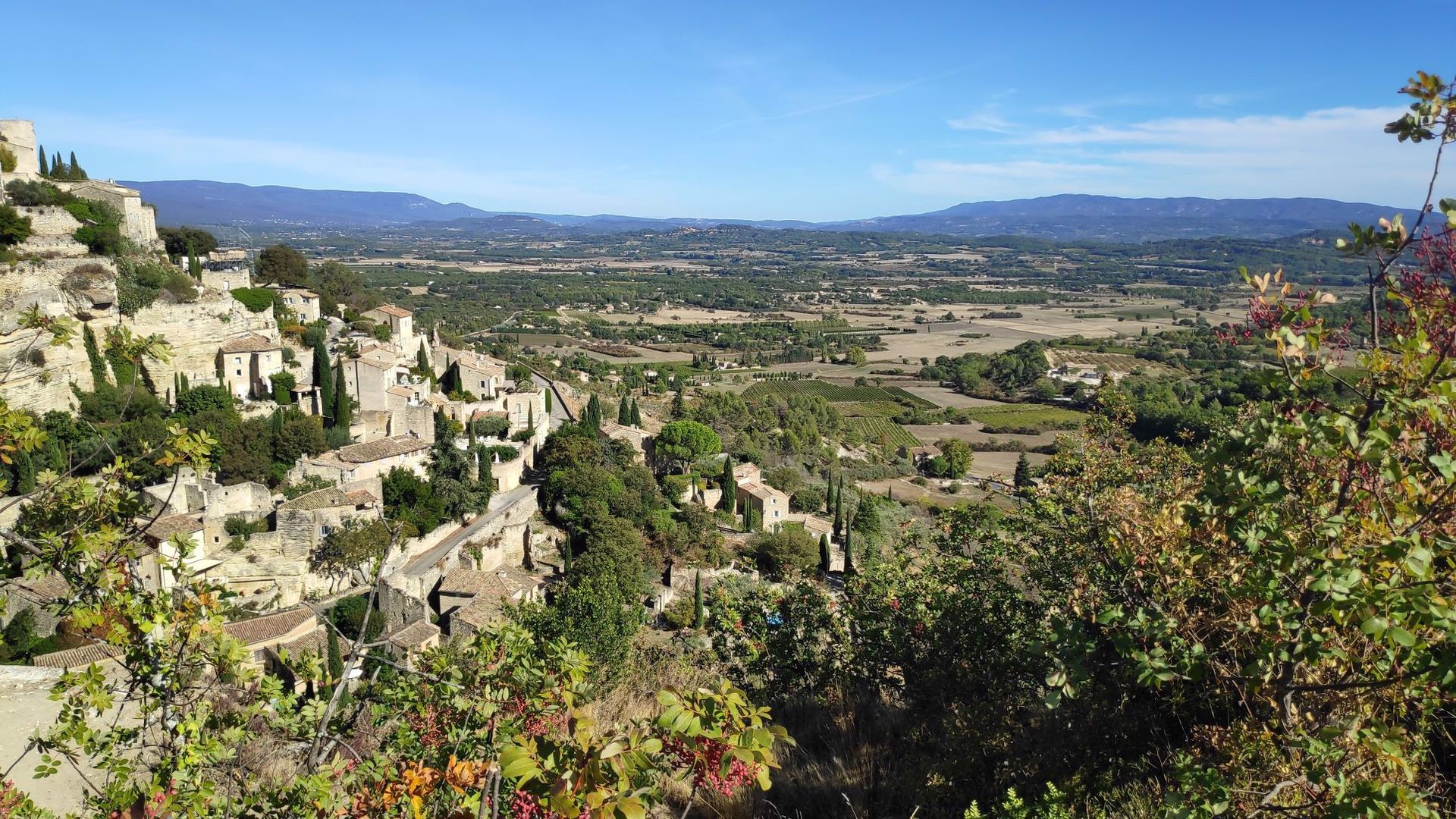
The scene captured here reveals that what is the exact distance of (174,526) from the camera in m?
15.4

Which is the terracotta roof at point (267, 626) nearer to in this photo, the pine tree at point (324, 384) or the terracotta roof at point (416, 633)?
the terracotta roof at point (416, 633)

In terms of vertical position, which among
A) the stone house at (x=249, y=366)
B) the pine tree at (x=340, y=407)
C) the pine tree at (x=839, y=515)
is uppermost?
the stone house at (x=249, y=366)

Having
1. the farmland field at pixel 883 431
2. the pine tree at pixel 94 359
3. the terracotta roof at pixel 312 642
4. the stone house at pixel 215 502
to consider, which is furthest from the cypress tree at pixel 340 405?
the farmland field at pixel 883 431

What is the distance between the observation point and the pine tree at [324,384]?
77.6ft

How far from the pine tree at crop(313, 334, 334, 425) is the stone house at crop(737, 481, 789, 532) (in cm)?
1318

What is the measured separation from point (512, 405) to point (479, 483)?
5634 mm

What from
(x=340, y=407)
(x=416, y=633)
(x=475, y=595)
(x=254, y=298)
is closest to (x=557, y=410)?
(x=254, y=298)

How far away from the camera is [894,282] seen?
540 ft

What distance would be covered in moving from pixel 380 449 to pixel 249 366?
5618mm

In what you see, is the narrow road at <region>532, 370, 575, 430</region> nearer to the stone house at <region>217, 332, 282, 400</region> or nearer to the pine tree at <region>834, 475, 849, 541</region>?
the stone house at <region>217, 332, 282, 400</region>

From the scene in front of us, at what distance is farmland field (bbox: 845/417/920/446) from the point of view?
4853 cm

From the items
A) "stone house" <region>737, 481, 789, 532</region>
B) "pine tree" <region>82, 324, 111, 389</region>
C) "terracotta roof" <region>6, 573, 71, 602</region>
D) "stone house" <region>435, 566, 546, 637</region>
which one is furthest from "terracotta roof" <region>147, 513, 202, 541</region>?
"stone house" <region>737, 481, 789, 532</region>

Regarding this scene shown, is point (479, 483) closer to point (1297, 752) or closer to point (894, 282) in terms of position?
point (1297, 752)

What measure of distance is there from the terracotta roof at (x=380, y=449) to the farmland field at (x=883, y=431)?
30.1 m
